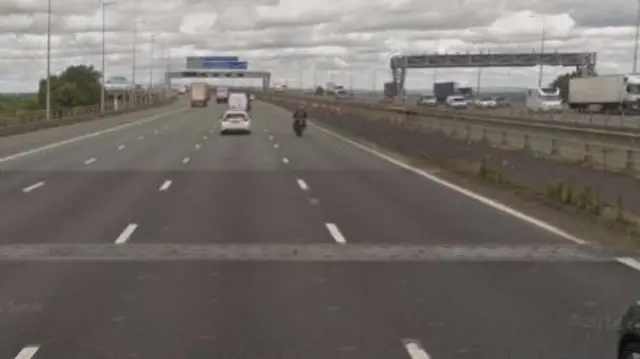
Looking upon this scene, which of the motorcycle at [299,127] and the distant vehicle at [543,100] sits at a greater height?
the distant vehicle at [543,100]

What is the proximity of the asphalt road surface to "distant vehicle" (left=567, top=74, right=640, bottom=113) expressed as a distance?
53969mm

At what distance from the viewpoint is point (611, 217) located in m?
17.7

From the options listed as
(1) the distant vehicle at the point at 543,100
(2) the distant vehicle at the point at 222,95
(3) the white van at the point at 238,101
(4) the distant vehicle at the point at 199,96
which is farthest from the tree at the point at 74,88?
(1) the distant vehicle at the point at 543,100

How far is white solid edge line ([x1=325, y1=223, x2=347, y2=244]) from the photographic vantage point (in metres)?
15.7

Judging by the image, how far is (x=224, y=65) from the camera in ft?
582
